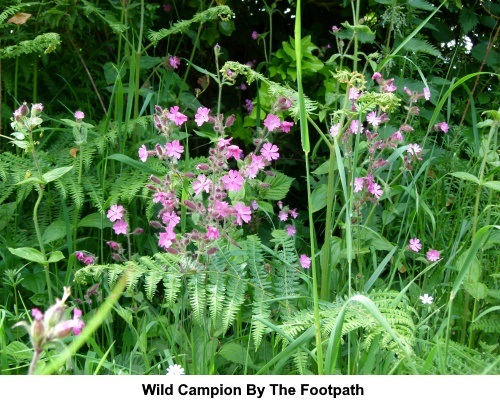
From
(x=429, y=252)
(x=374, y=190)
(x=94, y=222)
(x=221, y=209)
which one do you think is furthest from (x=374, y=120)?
(x=94, y=222)

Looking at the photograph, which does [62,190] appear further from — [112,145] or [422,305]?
[422,305]

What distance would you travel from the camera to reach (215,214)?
1.85 meters

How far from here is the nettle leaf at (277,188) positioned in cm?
243

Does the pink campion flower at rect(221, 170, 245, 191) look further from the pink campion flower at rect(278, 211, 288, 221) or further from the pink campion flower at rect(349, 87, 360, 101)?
the pink campion flower at rect(278, 211, 288, 221)

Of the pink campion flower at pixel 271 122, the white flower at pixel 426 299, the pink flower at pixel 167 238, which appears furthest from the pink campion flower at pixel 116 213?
the white flower at pixel 426 299

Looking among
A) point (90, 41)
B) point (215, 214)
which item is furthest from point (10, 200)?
point (215, 214)

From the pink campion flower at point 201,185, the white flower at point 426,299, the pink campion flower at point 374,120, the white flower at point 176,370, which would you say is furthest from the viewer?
the pink campion flower at point 374,120

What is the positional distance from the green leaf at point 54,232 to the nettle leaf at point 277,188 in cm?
71

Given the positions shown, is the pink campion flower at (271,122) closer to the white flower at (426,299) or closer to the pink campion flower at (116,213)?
the pink campion flower at (116,213)

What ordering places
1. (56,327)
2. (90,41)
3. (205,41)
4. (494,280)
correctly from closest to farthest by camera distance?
(56,327), (494,280), (90,41), (205,41)

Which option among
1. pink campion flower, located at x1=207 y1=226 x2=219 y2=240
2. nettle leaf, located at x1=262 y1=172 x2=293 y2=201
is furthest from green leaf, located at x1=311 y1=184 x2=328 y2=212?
pink campion flower, located at x1=207 y1=226 x2=219 y2=240

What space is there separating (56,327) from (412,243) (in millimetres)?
1731

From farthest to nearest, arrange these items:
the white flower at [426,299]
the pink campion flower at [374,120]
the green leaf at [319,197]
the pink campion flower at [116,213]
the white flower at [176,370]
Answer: the green leaf at [319,197] → the pink campion flower at [374,120] → the pink campion flower at [116,213] → the white flower at [426,299] → the white flower at [176,370]

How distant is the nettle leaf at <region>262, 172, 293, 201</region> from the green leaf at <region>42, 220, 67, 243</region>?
708 mm
